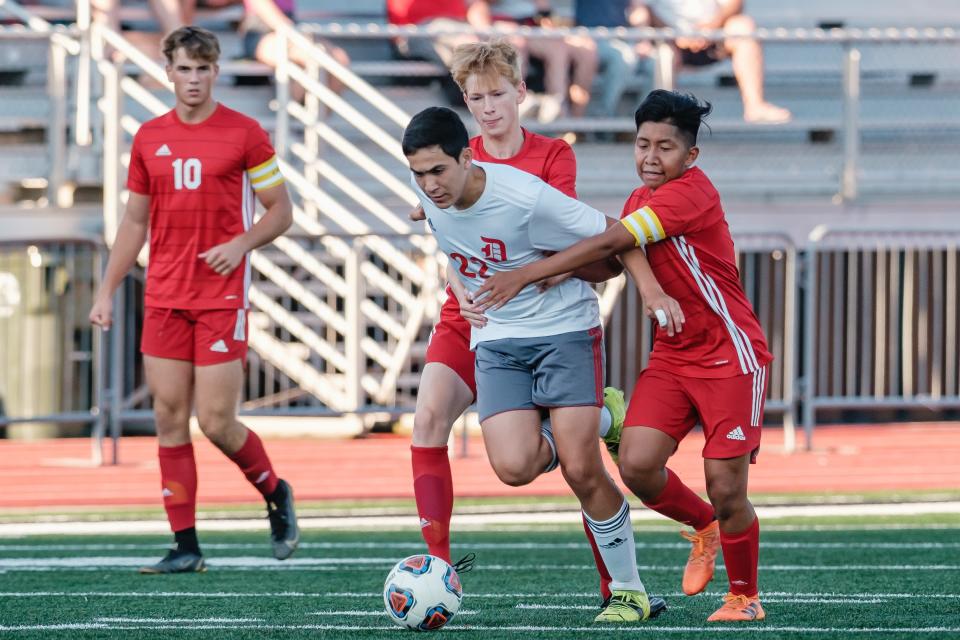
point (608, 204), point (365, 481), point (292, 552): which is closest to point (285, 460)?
point (365, 481)

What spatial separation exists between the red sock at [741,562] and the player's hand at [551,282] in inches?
39.7

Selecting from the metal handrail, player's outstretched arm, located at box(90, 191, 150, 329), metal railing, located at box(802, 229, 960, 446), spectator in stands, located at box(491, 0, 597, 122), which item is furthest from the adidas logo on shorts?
spectator in stands, located at box(491, 0, 597, 122)

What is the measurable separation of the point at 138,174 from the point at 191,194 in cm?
26

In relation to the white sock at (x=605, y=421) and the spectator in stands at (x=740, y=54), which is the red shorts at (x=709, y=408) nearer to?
the white sock at (x=605, y=421)

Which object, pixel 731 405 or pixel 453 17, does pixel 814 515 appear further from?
pixel 453 17

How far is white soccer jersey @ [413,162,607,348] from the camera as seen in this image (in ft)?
18.1

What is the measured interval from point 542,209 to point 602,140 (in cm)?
913

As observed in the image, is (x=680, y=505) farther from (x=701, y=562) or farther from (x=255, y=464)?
(x=255, y=464)

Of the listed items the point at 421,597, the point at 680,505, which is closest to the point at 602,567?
the point at 680,505

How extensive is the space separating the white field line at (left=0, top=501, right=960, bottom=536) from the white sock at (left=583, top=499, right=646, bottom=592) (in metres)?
3.49

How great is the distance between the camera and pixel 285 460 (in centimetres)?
1216

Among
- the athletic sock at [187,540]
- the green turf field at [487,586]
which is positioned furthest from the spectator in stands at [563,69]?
the athletic sock at [187,540]

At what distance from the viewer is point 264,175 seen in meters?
7.39

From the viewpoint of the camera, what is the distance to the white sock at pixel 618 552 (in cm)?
559
